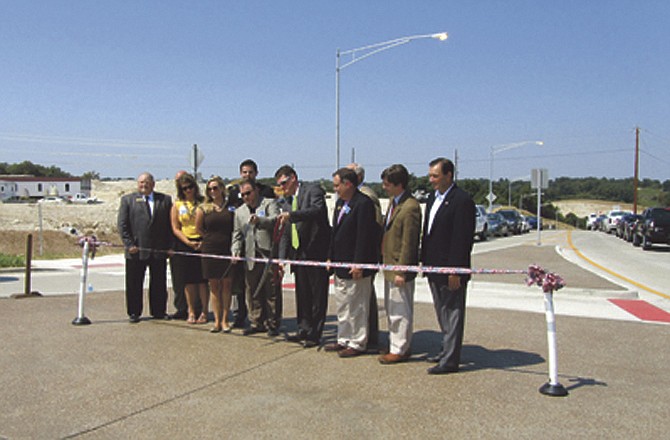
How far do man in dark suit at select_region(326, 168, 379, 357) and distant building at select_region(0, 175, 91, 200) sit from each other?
11259 centimetres

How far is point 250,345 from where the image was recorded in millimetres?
7203

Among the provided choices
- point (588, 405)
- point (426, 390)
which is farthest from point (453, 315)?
point (588, 405)

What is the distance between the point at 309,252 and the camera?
7.23 metres

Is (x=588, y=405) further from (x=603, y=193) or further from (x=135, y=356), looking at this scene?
(x=603, y=193)

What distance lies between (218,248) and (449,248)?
3.40m

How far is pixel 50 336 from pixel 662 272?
15258 millimetres

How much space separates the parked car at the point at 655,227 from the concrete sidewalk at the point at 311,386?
1868 centimetres

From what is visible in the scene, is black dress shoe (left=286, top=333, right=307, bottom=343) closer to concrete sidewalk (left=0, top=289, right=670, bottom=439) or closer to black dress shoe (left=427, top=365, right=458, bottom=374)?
concrete sidewalk (left=0, top=289, right=670, bottom=439)

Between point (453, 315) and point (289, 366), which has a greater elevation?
point (453, 315)

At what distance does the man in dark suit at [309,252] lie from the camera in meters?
7.17

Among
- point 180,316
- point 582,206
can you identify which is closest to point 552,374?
point 180,316

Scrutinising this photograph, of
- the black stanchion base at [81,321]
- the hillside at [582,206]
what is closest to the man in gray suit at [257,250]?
the black stanchion base at [81,321]

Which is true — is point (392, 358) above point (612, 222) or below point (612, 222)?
below

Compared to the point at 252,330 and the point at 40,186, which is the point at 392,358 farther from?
the point at 40,186
